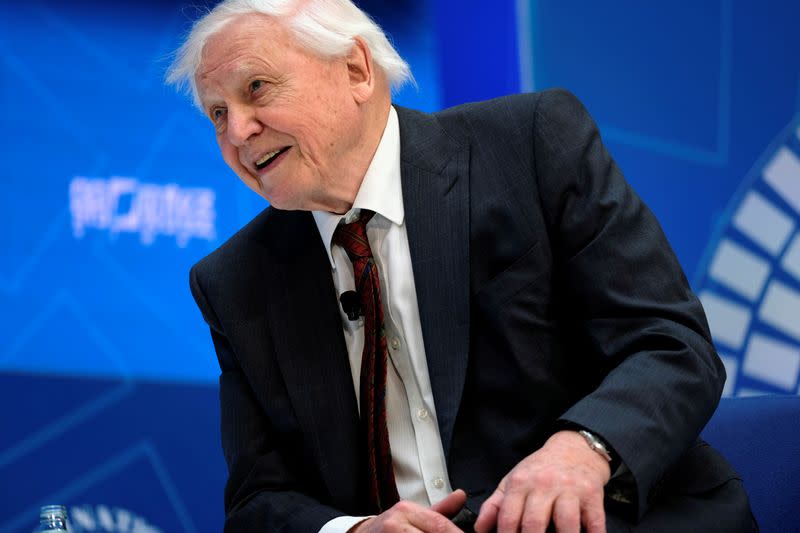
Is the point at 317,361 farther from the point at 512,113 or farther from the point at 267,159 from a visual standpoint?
the point at 512,113

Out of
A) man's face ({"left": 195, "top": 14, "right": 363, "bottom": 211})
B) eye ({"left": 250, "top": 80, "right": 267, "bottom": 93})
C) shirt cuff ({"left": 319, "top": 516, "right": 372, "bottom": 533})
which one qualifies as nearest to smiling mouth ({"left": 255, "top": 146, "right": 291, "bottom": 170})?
man's face ({"left": 195, "top": 14, "right": 363, "bottom": 211})

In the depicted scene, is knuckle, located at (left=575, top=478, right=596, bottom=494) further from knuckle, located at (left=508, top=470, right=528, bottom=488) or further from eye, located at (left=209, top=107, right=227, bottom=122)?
eye, located at (left=209, top=107, right=227, bottom=122)

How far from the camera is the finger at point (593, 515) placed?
123cm

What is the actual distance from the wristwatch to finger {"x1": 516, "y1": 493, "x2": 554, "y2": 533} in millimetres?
124

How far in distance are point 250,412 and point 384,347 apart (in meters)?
0.30

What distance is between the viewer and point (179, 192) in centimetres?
299

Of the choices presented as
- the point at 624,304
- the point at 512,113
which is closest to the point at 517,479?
the point at 624,304

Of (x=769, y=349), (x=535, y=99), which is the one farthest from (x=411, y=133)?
(x=769, y=349)

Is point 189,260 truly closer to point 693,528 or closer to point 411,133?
point 411,133

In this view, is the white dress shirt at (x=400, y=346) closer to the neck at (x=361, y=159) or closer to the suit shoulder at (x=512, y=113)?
the neck at (x=361, y=159)

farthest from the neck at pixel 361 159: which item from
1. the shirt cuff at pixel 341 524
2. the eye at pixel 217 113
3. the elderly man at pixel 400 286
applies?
the shirt cuff at pixel 341 524

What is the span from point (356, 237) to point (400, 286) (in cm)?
12

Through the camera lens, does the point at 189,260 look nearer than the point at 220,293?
No

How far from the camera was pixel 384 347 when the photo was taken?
169 cm
